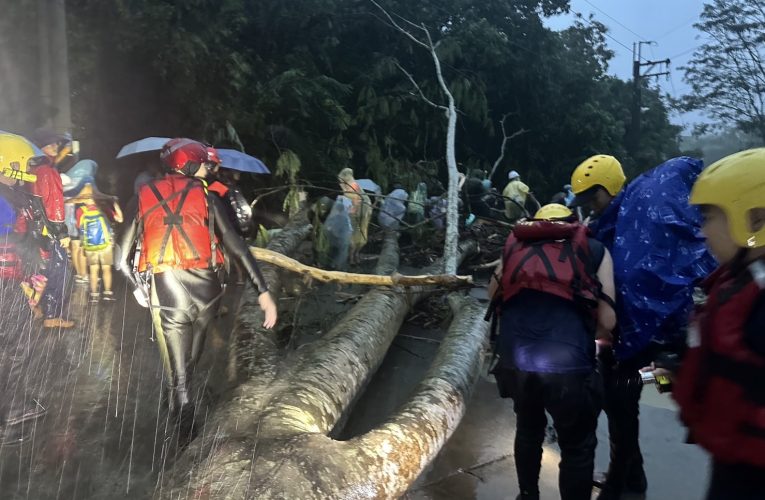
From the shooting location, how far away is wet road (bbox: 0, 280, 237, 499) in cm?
322

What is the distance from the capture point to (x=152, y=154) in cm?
801

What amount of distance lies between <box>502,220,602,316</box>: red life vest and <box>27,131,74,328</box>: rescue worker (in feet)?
11.4

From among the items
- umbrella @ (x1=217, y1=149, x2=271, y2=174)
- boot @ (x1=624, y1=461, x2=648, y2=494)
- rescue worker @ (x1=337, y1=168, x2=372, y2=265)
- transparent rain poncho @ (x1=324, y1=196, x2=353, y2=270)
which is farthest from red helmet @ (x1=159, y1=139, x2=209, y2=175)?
rescue worker @ (x1=337, y1=168, x2=372, y2=265)

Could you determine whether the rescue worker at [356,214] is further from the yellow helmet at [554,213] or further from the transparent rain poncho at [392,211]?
the yellow helmet at [554,213]

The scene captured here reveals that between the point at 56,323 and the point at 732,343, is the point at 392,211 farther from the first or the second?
the point at 732,343

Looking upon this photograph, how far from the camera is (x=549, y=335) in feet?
8.15

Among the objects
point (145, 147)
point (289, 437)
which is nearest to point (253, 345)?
point (289, 437)

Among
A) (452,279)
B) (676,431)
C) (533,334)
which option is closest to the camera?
(533,334)

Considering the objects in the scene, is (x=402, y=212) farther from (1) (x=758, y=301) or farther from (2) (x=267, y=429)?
(1) (x=758, y=301)

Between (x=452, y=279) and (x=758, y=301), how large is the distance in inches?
161

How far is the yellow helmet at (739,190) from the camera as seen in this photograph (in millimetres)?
1471

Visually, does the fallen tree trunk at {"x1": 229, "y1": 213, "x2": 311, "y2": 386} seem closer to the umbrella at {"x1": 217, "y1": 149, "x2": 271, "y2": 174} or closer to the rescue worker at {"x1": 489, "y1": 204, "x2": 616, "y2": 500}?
the rescue worker at {"x1": 489, "y1": 204, "x2": 616, "y2": 500}

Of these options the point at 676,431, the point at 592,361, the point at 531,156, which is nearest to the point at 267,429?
the point at 592,361

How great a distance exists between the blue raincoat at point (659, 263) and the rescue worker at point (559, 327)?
0.79 ft
